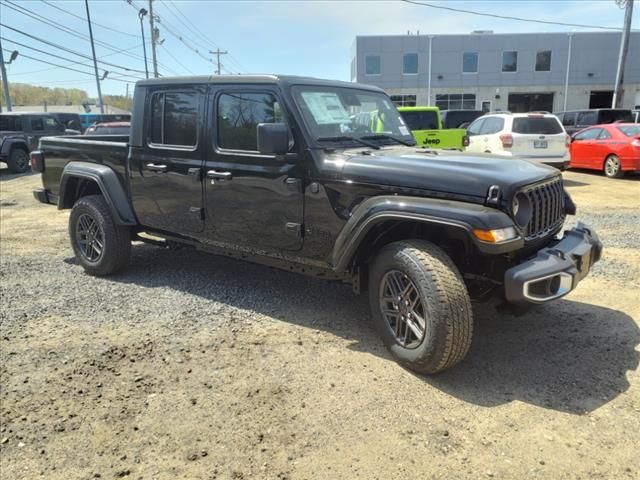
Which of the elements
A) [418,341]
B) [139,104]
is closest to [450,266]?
[418,341]

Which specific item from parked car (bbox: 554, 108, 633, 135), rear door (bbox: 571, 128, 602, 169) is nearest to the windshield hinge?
rear door (bbox: 571, 128, 602, 169)

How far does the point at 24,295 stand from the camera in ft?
16.9

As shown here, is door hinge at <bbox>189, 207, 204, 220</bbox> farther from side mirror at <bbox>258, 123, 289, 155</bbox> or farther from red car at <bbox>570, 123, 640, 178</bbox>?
red car at <bbox>570, 123, 640, 178</bbox>

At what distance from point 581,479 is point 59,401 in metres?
2.90

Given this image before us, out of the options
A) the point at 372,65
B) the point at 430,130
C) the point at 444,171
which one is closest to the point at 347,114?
the point at 444,171

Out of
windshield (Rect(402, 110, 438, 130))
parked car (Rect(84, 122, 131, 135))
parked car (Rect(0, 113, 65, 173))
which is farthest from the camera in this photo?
parked car (Rect(0, 113, 65, 173))

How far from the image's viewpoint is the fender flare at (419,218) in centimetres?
311

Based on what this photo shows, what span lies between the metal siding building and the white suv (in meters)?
32.0

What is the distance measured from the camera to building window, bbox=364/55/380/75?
4309 centimetres

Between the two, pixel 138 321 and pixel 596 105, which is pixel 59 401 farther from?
pixel 596 105

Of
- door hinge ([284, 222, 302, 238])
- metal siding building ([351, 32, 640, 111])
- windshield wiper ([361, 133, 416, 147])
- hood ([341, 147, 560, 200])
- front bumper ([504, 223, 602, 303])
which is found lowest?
front bumper ([504, 223, 602, 303])

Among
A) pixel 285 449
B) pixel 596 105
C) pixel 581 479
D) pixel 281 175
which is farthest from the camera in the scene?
pixel 596 105

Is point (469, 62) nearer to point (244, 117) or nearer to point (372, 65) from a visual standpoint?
point (372, 65)

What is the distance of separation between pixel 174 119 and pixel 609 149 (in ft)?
39.8
